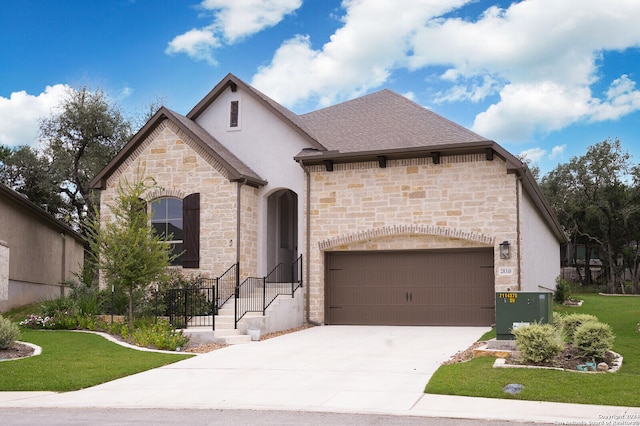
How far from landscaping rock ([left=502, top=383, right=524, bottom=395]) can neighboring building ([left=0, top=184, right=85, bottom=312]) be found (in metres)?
15.5

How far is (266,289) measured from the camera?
22.1 m

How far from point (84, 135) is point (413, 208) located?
22221 millimetres

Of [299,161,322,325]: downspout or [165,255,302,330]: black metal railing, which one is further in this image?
[299,161,322,325]: downspout

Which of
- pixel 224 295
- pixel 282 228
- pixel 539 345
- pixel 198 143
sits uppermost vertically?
pixel 198 143

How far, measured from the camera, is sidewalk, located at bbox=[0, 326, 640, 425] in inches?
376

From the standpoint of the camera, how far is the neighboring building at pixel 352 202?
20.5m

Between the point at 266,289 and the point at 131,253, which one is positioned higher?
the point at 131,253

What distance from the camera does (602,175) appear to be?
5172 cm

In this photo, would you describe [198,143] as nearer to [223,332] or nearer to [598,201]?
[223,332]

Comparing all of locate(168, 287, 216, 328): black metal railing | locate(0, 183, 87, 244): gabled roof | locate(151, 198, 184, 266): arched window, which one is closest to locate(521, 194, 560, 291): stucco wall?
locate(168, 287, 216, 328): black metal railing

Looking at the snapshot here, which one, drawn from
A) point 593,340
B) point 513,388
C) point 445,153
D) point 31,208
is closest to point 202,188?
point 445,153

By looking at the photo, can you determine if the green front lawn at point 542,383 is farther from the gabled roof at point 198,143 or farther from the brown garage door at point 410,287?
the gabled roof at point 198,143

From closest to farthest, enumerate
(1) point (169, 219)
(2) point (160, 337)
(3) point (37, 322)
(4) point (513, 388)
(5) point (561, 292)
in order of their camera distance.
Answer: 1. (4) point (513, 388)
2. (2) point (160, 337)
3. (3) point (37, 322)
4. (1) point (169, 219)
5. (5) point (561, 292)

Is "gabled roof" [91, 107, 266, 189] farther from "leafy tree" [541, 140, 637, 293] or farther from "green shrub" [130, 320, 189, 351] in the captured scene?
"leafy tree" [541, 140, 637, 293]
